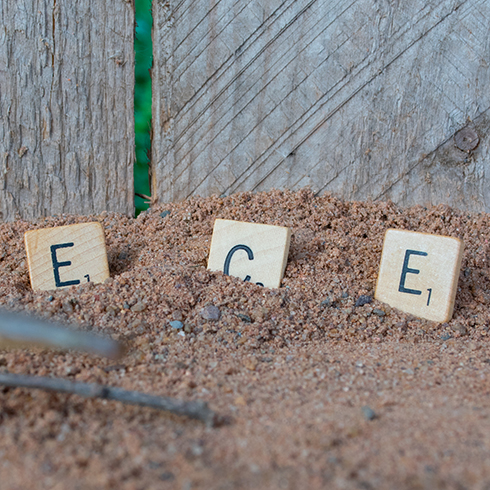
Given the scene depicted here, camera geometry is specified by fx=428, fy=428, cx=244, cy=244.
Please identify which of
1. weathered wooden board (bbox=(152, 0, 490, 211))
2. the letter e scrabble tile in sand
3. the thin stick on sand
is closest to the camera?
the thin stick on sand

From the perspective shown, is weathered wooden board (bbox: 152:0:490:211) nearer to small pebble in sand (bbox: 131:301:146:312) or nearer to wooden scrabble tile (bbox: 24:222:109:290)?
wooden scrabble tile (bbox: 24:222:109:290)

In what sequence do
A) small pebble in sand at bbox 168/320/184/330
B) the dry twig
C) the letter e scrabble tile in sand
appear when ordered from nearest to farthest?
the dry twig < small pebble in sand at bbox 168/320/184/330 < the letter e scrabble tile in sand

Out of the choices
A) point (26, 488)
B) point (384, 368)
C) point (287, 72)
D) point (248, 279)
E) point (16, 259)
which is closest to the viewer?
point (26, 488)

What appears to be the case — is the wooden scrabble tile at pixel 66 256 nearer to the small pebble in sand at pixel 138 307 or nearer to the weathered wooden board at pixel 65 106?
the small pebble in sand at pixel 138 307

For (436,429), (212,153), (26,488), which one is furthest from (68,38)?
(436,429)

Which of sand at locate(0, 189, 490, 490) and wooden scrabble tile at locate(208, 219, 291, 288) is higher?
wooden scrabble tile at locate(208, 219, 291, 288)

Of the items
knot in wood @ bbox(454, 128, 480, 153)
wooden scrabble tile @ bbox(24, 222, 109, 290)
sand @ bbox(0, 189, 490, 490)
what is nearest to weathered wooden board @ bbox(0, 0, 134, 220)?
sand @ bbox(0, 189, 490, 490)

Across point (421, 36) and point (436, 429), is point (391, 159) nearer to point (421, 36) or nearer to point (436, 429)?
point (421, 36)

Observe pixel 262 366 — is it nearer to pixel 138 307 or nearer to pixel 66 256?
pixel 138 307
